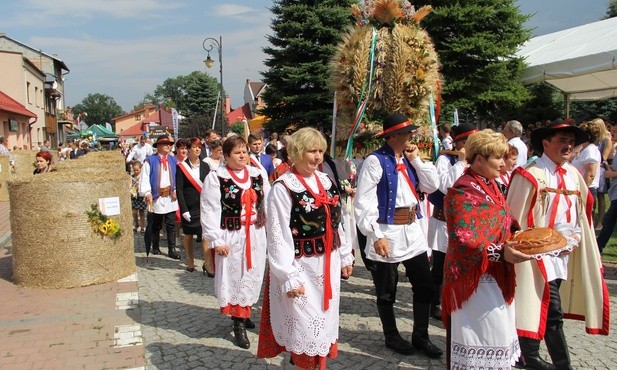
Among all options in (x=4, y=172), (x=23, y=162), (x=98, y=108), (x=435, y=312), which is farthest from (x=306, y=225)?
(x=98, y=108)

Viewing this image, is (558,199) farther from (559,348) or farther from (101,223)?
(101,223)

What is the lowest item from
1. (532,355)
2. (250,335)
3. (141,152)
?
(250,335)

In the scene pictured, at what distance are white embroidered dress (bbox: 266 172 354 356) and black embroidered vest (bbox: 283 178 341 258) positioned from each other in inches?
1.6

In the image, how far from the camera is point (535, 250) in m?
2.83

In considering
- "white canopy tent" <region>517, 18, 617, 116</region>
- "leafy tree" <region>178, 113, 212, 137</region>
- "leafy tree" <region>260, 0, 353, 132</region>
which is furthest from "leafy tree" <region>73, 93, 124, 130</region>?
"white canopy tent" <region>517, 18, 617, 116</region>

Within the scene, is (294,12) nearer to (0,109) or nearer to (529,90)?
(529,90)

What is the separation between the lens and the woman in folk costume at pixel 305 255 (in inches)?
137

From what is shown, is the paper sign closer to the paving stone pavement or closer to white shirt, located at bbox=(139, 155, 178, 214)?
the paving stone pavement

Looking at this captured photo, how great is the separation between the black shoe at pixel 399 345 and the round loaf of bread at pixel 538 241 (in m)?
1.88

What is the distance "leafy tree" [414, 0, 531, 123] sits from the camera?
909 inches

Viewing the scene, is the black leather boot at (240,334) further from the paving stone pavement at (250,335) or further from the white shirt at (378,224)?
the white shirt at (378,224)

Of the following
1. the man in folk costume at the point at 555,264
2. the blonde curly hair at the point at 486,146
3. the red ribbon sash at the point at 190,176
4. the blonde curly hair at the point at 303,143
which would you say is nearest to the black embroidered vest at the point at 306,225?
the blonde curly hair at the point at 303,143

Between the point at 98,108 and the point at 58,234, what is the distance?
511 feet

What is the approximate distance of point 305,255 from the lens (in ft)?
11.7
